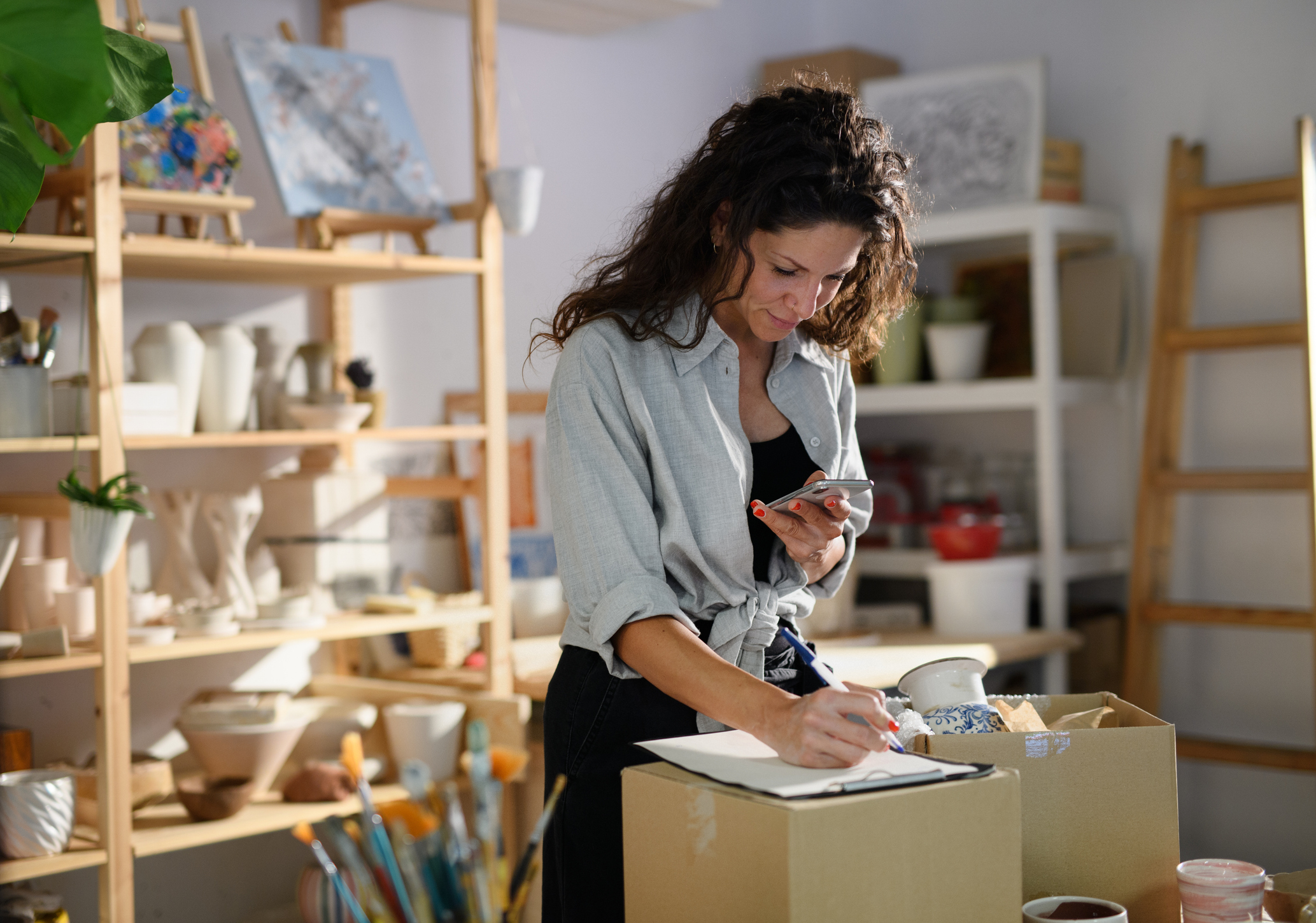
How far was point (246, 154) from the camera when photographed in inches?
109

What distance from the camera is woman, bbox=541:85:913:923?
1.33 metres

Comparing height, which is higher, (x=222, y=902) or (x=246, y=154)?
(x=246, y=154)

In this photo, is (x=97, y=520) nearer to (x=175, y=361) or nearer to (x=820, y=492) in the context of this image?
(x=175, y=361)

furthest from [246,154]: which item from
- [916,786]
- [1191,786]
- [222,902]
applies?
[1191,786]

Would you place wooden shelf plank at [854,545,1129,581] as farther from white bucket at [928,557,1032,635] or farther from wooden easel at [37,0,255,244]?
wooden easel at [37,0,255,244]

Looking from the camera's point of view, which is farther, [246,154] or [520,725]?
[246,154]

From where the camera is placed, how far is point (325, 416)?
2.50 metres

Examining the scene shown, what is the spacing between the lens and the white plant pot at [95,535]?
2.04 meters

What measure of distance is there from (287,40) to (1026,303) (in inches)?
Result: 75.4

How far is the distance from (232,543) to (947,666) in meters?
1.60

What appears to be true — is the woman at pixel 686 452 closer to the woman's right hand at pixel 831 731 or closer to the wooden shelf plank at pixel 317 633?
the woman's right hand at pixel 831 731

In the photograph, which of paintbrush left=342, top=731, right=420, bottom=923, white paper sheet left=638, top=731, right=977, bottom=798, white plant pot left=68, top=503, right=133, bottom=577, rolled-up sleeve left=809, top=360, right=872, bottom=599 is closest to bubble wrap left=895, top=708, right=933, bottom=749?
white paper sheet left=638, top=731, right=977, bottom=798

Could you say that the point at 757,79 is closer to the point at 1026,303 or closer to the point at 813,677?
the point at 1026,303

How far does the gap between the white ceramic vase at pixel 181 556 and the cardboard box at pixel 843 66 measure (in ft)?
6.27
